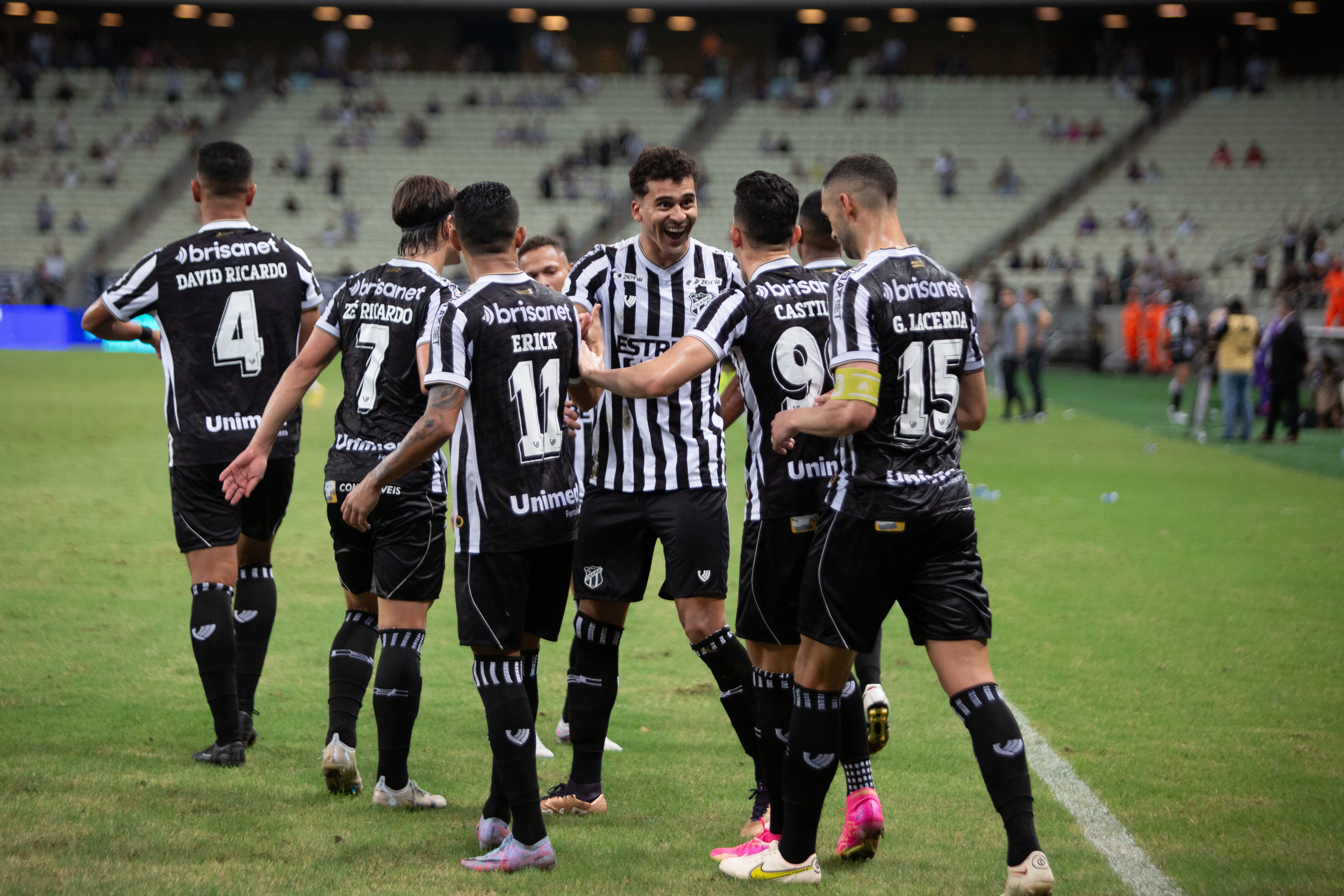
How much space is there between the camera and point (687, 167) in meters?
4.92

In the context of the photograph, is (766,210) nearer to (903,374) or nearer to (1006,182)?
(903,374)

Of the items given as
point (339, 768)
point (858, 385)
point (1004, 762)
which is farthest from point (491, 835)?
point (858, 385)

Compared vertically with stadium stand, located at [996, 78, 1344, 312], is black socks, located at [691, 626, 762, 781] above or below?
below

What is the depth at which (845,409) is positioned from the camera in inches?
157

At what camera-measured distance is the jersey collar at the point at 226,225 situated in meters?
5.62

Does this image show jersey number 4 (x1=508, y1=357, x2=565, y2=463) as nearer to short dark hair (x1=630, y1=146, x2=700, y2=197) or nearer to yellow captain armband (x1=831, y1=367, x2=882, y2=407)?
short dark hair (x1=630, y1=146, x2=700, y2=197)

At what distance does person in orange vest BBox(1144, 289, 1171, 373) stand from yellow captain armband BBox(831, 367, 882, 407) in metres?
27.2

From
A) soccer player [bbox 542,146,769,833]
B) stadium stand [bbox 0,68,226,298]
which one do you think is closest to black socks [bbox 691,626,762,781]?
soccer player [bbox 542,146,769,833]

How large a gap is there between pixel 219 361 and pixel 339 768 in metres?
1.89

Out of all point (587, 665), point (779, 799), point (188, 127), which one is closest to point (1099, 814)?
point (779, 799)

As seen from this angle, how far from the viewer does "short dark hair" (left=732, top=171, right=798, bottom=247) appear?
183 inches

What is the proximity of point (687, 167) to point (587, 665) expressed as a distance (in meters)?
2.02

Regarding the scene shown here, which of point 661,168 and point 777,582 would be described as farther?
point 661,168

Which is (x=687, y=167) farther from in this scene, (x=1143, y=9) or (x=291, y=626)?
(x=1143, y=9)
